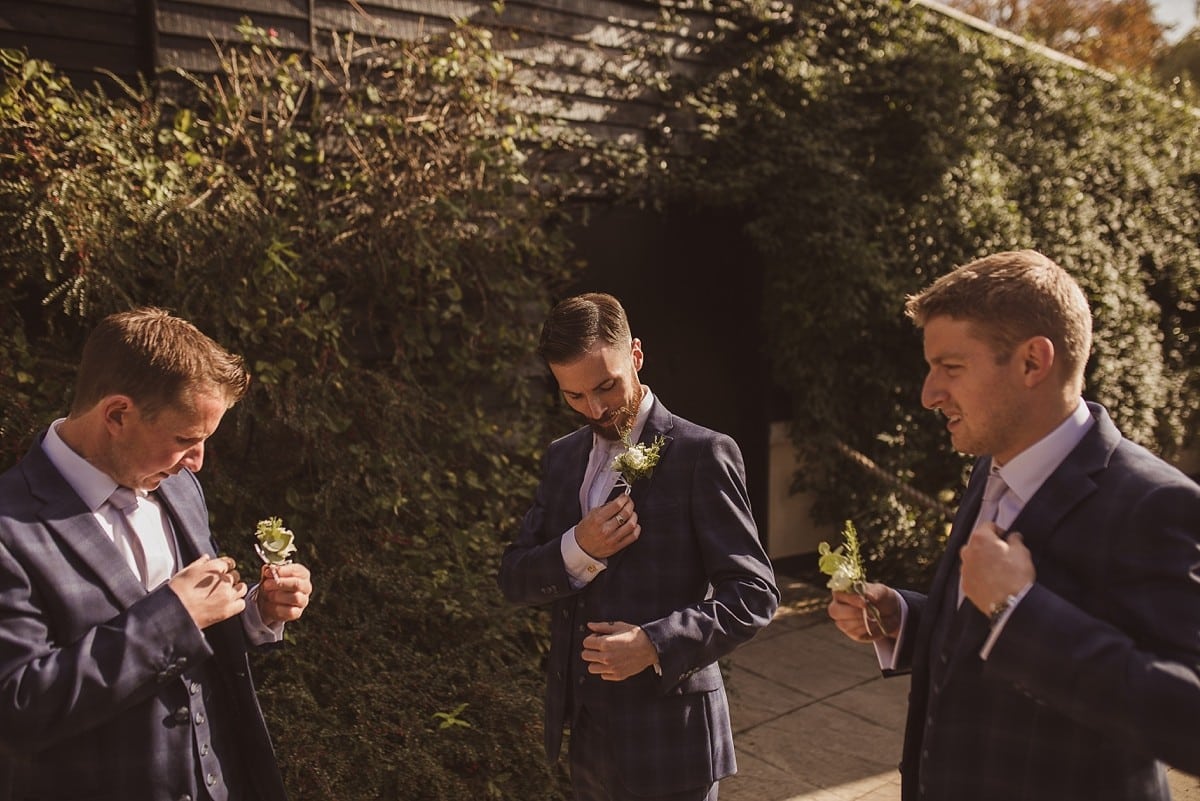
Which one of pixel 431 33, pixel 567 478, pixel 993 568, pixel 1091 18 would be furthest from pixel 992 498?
pixel 1091 18

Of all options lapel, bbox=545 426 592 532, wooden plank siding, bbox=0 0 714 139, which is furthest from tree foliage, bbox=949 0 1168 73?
lapel, bbox=545 426 592 532

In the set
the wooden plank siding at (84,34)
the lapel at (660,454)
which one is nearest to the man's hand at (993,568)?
the lapel at (660,454)

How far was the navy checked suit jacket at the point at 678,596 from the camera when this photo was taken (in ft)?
8.55

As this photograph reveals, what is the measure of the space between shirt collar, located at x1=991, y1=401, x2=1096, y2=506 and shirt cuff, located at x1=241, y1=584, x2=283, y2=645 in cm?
181

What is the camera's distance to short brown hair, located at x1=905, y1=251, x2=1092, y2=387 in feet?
6.27

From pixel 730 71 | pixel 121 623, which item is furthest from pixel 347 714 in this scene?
pixel 730 71

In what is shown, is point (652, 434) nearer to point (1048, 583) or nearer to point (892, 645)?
point (892, 645)

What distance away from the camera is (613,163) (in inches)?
270

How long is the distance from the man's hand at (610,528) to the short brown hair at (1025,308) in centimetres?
99

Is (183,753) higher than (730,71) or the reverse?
the reverse

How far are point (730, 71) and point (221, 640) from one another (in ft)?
20.7

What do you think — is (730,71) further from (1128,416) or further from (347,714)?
(347,714)

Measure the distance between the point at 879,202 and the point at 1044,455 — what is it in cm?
582

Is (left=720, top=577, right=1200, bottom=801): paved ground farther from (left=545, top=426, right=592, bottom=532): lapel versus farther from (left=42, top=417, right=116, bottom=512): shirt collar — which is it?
(left=42, top=417, right=116, bottom=512): shirt collar
